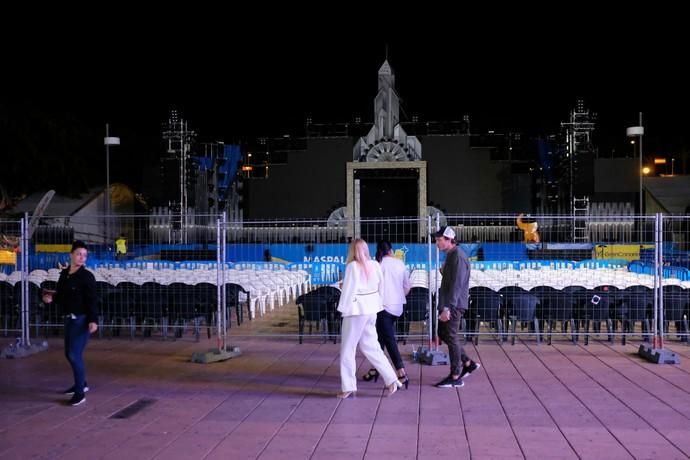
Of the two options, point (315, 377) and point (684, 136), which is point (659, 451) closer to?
point (315, 377)

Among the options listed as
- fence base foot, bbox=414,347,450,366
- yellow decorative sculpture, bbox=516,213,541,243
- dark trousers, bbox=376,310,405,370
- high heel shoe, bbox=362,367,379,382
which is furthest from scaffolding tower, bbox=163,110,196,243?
dark trousers, bbox=376,310,405,370

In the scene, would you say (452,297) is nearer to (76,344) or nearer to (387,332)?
(387,332)

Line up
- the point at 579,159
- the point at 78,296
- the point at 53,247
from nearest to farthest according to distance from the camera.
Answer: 1. the point at 78,296
2. the point at 53,247
3. the point at 579,159

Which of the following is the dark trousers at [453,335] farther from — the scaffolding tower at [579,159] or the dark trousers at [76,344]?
the scaffolding tower at [579,159]

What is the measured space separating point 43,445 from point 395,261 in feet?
11.6

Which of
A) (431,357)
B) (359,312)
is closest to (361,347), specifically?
(359,312)

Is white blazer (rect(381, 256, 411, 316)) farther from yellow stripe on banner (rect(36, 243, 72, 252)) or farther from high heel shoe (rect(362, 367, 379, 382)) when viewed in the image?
yellow stripe on banner (rect(36, 243, 72, 252))

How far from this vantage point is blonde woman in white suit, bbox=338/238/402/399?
624 centimetres

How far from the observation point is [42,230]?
22641mm

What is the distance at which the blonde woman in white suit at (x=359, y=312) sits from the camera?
6238 millimetres

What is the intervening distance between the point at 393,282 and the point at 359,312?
31.3 inches

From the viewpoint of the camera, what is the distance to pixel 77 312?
6.20 m

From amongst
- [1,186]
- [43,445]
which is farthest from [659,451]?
[1,186]

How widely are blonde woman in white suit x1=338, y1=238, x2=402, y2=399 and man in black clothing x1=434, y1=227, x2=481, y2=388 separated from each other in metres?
0.65
